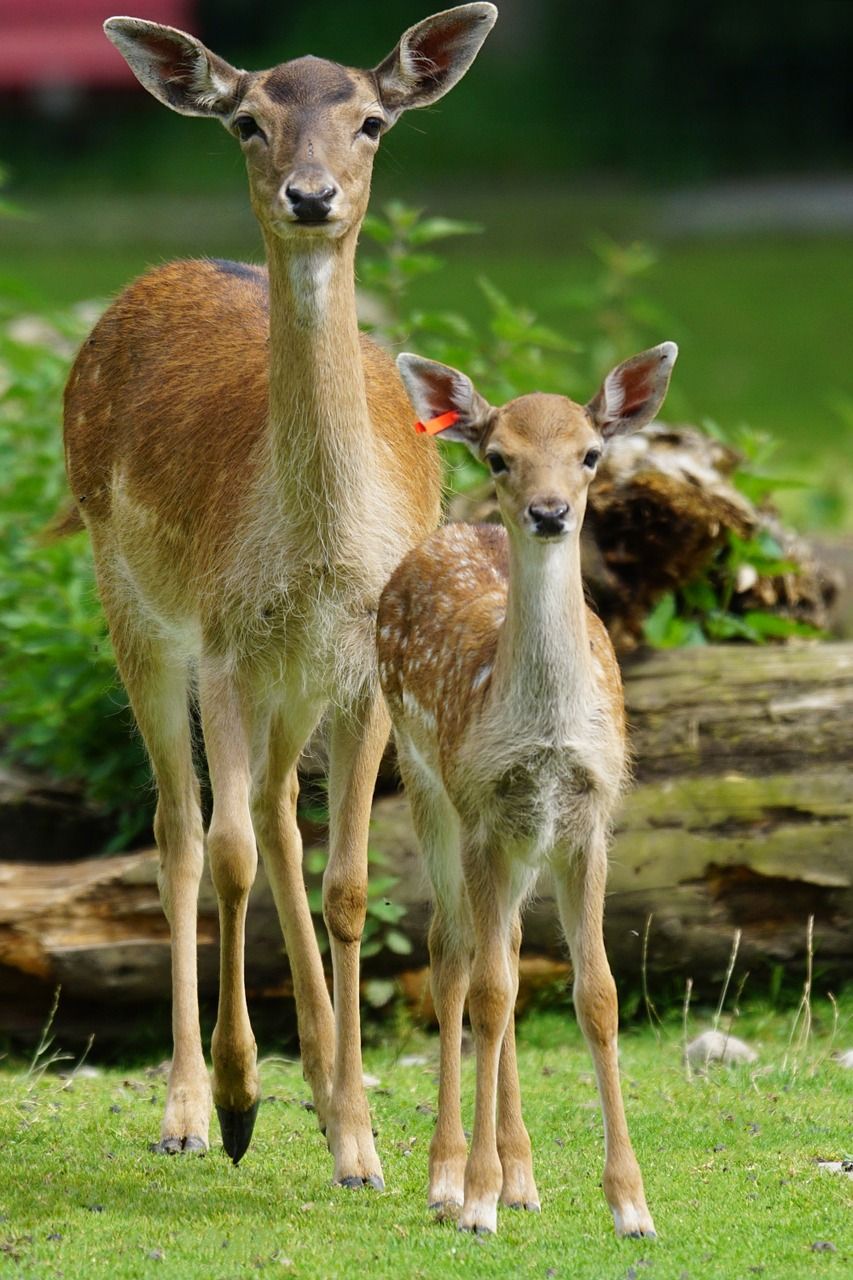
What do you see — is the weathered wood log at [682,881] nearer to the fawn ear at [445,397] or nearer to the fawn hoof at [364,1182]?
the fawn hoof at [364,1182]

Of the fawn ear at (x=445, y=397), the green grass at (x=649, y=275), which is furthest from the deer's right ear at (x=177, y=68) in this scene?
the green grass at (x=649, y=275)

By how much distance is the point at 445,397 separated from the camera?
522 cm

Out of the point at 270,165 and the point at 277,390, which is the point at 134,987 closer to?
the point at 277,390

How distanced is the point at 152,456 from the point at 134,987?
6.22 ft

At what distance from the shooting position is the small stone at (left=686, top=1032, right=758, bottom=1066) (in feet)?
22.2

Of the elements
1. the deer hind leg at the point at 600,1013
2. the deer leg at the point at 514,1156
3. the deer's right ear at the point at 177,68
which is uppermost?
the deer's right ear at the point at 177,68

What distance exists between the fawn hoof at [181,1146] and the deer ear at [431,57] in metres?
3.05

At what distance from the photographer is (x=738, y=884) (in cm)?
724

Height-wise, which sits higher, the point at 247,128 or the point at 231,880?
the point at 247,128

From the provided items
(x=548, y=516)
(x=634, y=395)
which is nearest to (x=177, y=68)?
(x=634, y=395)

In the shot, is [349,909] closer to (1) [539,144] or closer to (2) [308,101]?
(2) [308,101]

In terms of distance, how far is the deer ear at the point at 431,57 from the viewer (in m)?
6.07

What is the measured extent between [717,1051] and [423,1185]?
1505 millimetres

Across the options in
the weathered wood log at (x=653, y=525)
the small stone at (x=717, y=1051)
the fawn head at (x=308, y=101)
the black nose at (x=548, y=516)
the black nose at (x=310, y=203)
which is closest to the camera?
the black nose at (x=548, y=516)
